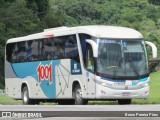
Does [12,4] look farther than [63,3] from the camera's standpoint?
No

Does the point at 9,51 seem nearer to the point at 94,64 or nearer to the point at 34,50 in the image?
the point at 34,50

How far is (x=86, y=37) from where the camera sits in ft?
71.2

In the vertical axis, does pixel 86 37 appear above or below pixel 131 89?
above

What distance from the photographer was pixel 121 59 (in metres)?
21.2

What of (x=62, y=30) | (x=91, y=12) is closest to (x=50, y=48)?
(x=62, y=30)

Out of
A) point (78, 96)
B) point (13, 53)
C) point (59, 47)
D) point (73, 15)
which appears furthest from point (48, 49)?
point (73, 15)

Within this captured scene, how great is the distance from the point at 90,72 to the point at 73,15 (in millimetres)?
100952

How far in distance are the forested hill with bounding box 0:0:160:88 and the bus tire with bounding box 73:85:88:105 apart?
4104 centimetres

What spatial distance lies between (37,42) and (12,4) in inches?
2043

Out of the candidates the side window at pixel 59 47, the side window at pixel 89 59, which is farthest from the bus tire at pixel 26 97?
the side window at pixel 89 59

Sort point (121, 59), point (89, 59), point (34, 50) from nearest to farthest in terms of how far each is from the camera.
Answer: point (121, 59) < point (89, 59) < point (34, 50)

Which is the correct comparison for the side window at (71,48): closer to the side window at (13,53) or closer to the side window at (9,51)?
the side window at (13,53)

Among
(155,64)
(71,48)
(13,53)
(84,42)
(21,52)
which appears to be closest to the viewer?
(84,42)

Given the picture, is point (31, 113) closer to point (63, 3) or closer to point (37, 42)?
point (37, 42)
